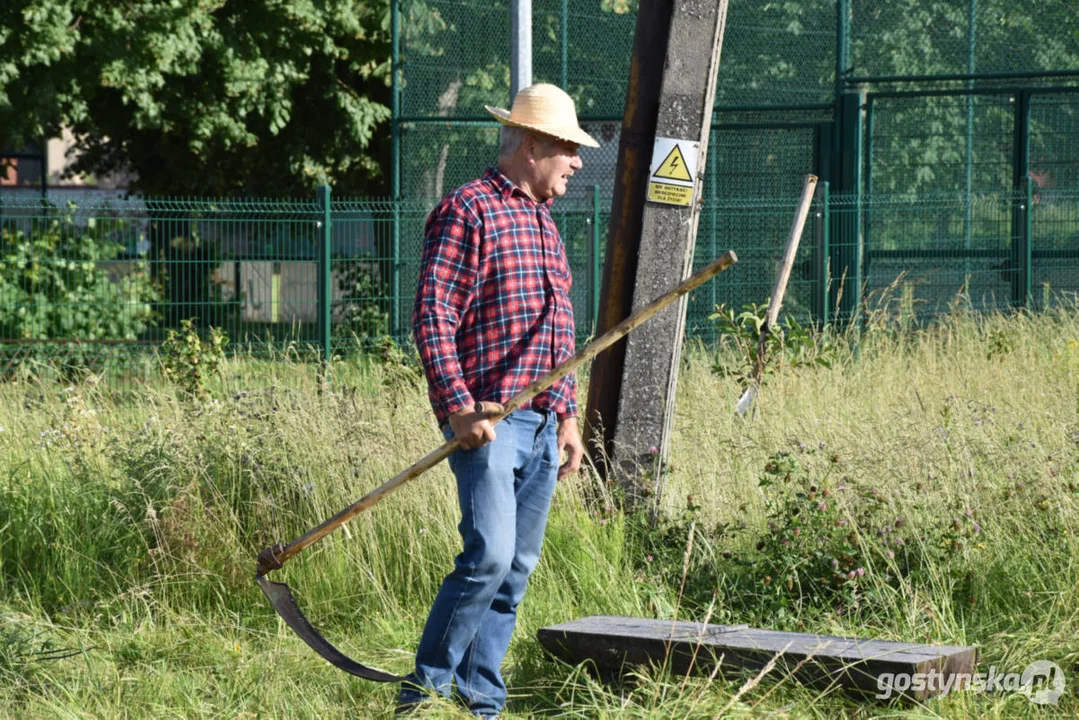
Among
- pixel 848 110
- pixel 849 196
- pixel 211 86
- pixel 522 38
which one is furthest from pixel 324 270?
pixel 211 86

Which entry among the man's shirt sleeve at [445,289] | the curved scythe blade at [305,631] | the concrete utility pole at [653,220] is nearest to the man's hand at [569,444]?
the man's shirt sleeve at [445,289]

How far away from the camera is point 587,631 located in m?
4.18

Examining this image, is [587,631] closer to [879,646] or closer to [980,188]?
[879,646]

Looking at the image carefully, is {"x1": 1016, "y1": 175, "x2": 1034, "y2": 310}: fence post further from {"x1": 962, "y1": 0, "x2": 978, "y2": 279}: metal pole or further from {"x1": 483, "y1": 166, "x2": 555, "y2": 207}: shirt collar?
{"x1": 483, "y1": 166, "x2": 555, "y2": 207}: shirt collar

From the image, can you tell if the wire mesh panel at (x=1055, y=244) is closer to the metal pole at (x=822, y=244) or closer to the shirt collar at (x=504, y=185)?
the metal pole at (x=822, y=244)

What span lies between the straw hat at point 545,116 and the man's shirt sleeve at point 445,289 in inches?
11.7

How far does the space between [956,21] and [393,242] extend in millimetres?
6230

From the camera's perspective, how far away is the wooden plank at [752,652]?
3.79 meters

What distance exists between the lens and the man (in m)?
3.68

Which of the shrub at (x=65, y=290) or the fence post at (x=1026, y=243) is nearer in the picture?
the shrub at (x=65, y=290)

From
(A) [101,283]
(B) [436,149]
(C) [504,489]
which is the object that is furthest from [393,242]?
(C) [504,489]

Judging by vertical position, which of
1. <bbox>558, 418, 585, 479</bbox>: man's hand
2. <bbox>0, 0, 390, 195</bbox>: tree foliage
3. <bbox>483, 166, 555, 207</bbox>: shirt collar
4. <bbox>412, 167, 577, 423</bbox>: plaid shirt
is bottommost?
<bbox>558, 418, 585, 479</bbox>: man's hand

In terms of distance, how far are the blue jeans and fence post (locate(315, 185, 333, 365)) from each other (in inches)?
257

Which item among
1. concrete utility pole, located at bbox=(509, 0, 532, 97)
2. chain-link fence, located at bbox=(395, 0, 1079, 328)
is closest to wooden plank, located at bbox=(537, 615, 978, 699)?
concrete utility pole, located at bbox=(509, 0, 532, 97)
